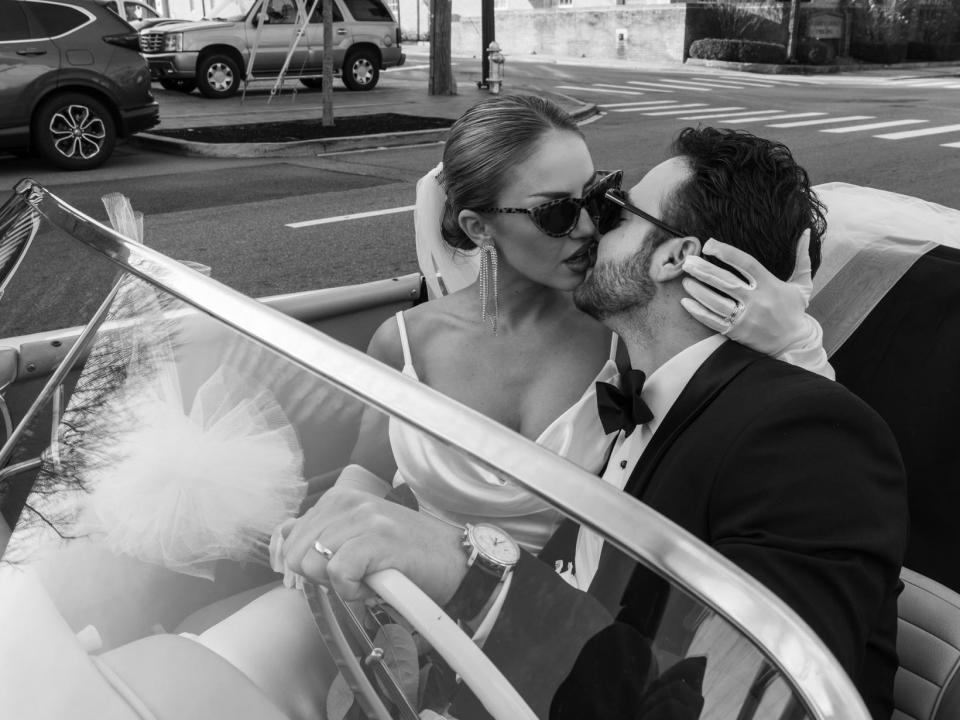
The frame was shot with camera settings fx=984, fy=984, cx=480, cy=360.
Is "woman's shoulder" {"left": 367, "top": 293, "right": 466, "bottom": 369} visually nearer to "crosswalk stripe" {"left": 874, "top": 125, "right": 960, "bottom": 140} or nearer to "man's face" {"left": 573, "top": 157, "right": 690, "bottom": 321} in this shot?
Result: "man's face" {"left": 573, "top": 157, "right": 690, "bottom": 321}

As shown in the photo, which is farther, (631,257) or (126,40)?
(126,40)

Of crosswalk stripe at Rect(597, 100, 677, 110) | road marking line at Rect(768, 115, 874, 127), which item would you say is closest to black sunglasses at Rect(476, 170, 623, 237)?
road marking line at Rect(768, 115, 874, 127)

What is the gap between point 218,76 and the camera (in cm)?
1716

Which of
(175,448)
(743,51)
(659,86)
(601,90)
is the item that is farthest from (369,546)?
(743,51)

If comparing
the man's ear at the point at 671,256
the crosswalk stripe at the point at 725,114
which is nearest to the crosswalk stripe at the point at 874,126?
the crosswalk stripe at the point at 725,114

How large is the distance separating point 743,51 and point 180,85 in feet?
55.7

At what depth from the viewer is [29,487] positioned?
1507mm

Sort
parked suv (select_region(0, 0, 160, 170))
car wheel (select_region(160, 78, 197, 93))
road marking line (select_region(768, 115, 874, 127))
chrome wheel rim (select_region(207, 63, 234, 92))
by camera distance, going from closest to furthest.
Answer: parked suv (select_region(0, 0, 160, 170)) → road marking line (select_region(768, 115, 874, 127)) → chrome wheel rim (select_region(207, 63, 234, 92)) → car wheel (select_region(160, 78, 197, 93))

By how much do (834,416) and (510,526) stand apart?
0.52 m

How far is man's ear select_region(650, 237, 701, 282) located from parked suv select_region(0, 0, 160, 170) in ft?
30.6

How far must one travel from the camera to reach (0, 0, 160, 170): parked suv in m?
9.49

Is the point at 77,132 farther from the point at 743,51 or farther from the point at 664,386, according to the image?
the point at 743,51

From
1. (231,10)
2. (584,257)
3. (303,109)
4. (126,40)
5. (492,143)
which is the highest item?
(231,10)

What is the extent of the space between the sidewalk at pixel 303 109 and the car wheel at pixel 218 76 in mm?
186
